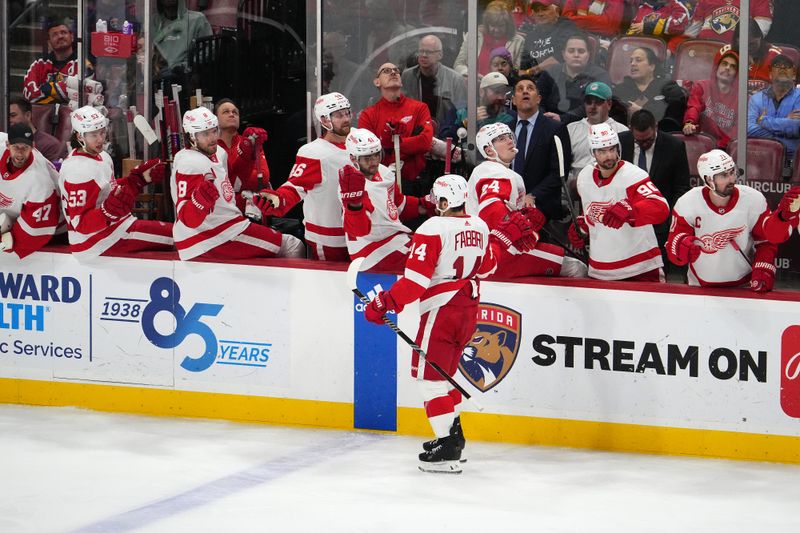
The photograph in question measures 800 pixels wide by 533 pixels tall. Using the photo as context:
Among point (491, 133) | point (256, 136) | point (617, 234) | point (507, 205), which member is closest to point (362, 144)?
point (491, 133)

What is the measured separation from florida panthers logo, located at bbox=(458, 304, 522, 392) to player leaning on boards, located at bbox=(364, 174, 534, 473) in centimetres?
46

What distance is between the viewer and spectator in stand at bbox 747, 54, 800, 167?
24.7 feet

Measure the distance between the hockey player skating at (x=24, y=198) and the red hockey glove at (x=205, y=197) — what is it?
95 centimetres

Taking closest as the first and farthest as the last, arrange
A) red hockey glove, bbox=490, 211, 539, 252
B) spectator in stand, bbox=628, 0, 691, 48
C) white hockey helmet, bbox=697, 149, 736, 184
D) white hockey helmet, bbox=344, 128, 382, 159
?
white hockey helmet, bbox=697, 149, 736, 184 < red hockey glove, bbox=490, 211, 539, 252 < white hockey helmet, bbox=344, 128, 382, 159 < spectator in stand, bbox=628, 0, 691, 48

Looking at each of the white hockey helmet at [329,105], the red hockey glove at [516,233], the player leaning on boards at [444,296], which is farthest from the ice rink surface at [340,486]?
the white hockey helmet at [329,105]

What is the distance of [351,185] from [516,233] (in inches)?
33.3

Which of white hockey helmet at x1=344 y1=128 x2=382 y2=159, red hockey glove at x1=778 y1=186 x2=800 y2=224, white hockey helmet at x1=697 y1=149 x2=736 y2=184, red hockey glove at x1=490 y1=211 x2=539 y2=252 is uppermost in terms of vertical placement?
white hockey helmet at x1=344 y1=128 x2=382 y2=159

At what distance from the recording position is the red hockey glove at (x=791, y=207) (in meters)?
6.31

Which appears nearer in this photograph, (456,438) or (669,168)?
(456,438)

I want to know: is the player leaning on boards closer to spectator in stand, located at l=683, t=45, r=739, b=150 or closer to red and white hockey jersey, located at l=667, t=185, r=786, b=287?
red and white hockey jersey, located at l=667, t=185, r=786, b=287

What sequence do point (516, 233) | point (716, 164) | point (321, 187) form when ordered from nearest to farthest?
1. point (716, 164)
2. point (516, 233)
3. point (321, 187)

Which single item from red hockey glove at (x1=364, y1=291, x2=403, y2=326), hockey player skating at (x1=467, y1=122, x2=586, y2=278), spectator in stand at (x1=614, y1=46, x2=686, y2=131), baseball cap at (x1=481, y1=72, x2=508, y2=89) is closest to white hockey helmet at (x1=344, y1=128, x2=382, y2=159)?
hockey player skating at (x1=467, y1=122, x2=586, y2=278)

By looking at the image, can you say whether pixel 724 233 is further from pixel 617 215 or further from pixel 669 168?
pixel 669 168

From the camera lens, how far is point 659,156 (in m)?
7.62
